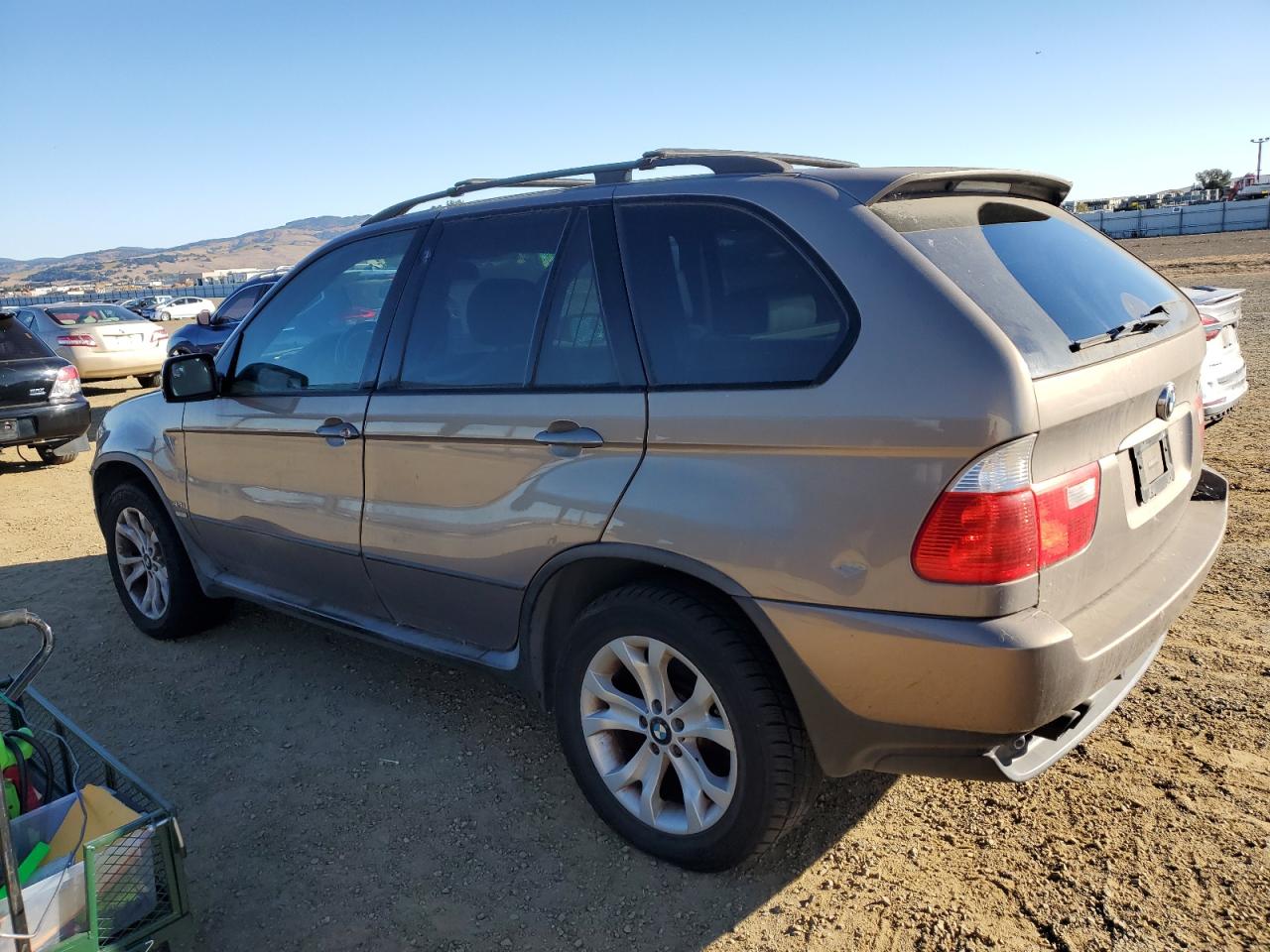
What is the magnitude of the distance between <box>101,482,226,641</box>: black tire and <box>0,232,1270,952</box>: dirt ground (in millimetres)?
338

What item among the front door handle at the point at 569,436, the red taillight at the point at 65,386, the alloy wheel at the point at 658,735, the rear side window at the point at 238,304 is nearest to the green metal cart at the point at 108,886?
the alloy wheel at the point at 658,735

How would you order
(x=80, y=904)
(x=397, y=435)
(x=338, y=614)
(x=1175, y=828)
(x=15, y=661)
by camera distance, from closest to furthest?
(x=80, y=904) < (x=1175, y=828) < (x=397, y=435) < (x=338, y=614) < (x=15, y=661)

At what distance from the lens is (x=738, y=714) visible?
2.44m

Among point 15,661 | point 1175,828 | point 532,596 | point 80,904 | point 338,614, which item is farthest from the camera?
point 15,661

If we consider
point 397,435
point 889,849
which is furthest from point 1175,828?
point 397,435

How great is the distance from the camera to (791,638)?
234 centimetres

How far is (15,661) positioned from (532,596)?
129 inches

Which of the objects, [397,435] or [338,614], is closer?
[397,435]

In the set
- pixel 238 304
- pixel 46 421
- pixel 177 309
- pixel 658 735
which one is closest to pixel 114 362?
pixel 238 304

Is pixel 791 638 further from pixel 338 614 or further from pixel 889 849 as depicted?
pixel 338 614

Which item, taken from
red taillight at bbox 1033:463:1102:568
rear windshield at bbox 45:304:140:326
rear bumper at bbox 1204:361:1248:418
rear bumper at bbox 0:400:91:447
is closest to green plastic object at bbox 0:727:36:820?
red taillight at bbox 1033:463:1102:568

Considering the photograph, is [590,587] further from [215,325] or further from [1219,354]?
[215,325]

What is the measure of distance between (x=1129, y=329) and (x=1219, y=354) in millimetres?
3780

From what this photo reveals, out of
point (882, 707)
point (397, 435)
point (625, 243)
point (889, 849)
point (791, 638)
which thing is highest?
point (625, 243)
